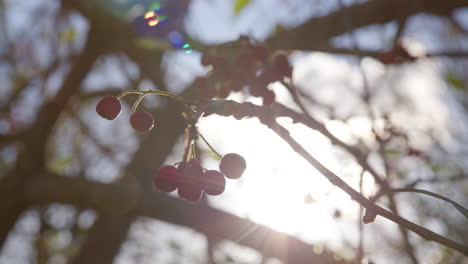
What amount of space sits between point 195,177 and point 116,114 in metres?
0.30

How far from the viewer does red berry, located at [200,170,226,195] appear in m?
0.94

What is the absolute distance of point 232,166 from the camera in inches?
36.5

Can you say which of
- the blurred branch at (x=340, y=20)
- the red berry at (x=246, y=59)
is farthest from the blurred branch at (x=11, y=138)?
the red berry at (x=246, y=59)

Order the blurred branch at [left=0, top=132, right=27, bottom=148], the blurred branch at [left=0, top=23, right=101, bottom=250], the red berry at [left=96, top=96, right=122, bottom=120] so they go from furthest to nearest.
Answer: the blurred branch at [left=0, top=132, right=27, bottom=148] < the blurred branch at [left=0, top=23, right=101, bottom=250] < the red berry at [left=96, top=96, right=122, bottom=120]

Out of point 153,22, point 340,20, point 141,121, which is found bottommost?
point 141,121

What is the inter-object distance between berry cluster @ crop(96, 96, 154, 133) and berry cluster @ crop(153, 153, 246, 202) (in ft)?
0.49

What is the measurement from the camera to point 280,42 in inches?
123

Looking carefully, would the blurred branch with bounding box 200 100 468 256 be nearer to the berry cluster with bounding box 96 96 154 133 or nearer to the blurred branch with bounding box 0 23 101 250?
the berry cluster with bounding box 96 96 154 133

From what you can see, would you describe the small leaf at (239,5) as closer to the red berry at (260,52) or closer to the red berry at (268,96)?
the red berry at (260,52)

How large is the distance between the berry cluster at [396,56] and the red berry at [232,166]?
1.37 meters

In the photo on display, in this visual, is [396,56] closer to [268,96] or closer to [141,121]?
[268,96]

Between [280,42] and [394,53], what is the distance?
4.09ft

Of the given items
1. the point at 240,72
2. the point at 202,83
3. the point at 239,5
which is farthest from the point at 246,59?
the point at 239,5

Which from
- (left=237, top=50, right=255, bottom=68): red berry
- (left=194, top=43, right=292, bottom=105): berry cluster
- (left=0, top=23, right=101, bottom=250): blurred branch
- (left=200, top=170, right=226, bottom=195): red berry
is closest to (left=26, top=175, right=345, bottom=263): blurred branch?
(left=0, top=23, right=101, bottom=250): blurred branch
